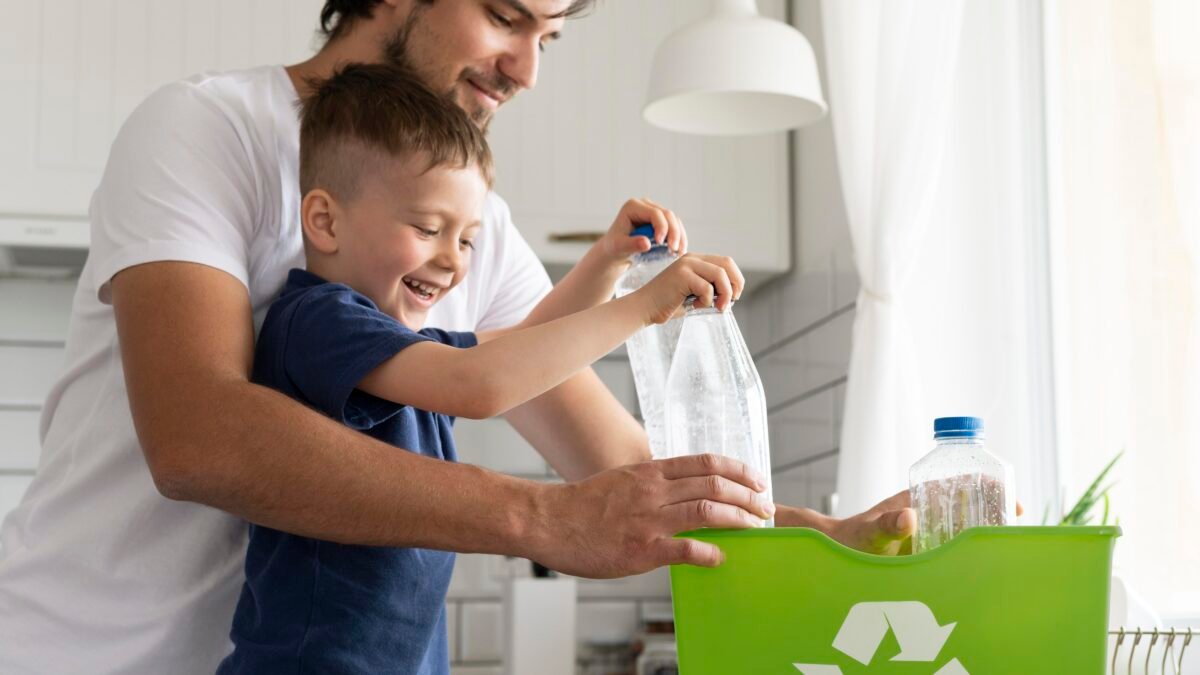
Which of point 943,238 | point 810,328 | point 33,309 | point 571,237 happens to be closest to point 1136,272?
point 943,238

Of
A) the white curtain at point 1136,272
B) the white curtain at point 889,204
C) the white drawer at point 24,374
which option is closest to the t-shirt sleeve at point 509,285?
the white curtain at point 889,204

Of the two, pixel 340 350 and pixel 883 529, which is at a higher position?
pixel 340 350

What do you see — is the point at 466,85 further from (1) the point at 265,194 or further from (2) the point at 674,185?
(2) the point at 674,185

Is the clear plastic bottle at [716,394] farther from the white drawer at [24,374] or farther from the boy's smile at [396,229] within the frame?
the white drawer at [24,374]

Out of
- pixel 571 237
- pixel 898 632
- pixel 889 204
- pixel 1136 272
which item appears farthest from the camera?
pixel 571 237

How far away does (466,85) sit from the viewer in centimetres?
137

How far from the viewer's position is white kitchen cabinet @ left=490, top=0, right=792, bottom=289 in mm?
2703

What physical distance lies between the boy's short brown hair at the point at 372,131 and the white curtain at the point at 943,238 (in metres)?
1.01

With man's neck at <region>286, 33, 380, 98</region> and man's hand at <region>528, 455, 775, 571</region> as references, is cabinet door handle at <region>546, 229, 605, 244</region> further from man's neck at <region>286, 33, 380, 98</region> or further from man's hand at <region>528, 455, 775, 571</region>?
man's hand at <region>528, 455, 775, 571</region>

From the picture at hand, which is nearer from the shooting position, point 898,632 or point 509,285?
point 898,632

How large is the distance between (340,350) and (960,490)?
45cm

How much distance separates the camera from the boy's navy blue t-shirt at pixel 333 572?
0.99 metres

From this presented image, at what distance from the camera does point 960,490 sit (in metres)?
0.95

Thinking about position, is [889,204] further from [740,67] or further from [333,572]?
[333,572]
